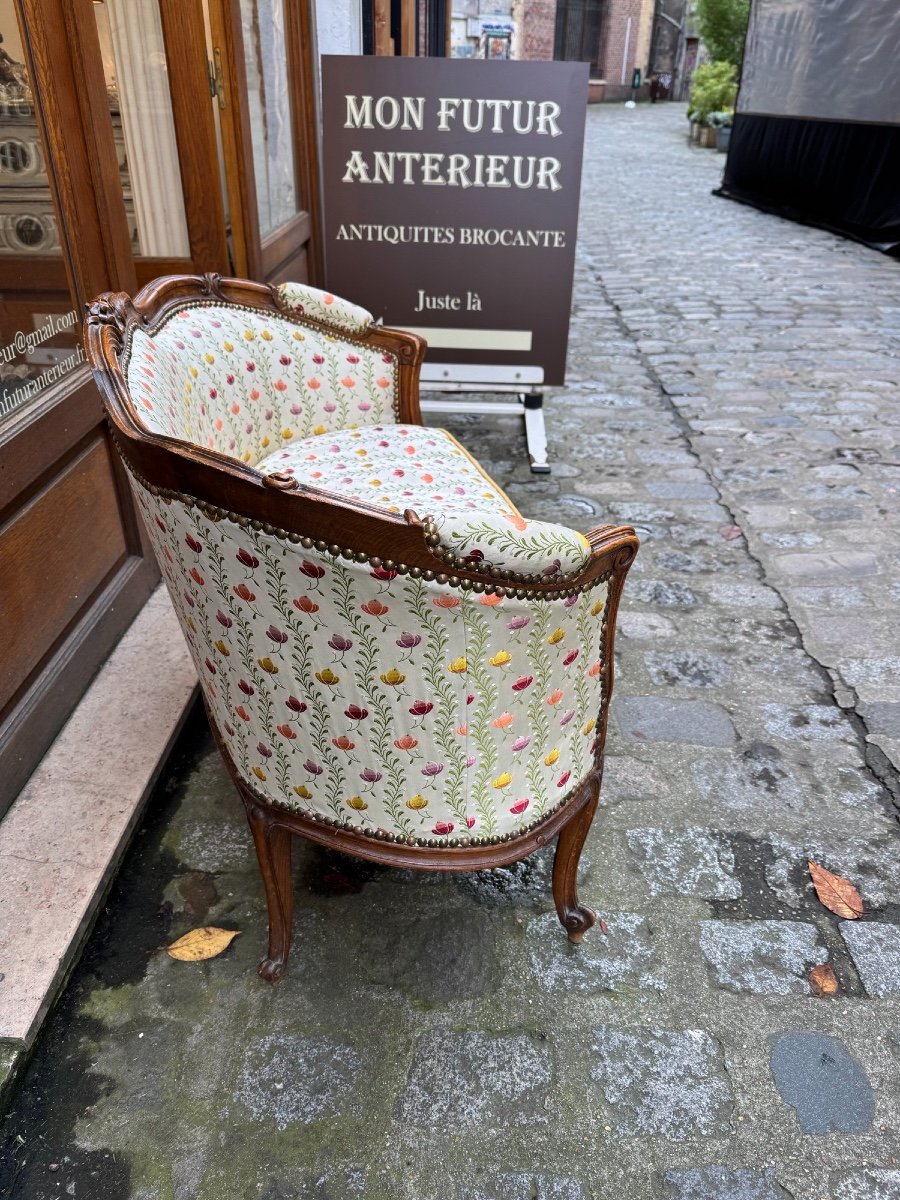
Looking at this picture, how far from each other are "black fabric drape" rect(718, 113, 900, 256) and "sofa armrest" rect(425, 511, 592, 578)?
9.53 meters

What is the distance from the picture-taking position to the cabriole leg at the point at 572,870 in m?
1.88

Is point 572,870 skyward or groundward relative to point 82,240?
groundward

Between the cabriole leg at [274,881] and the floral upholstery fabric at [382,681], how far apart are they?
2.9 inches

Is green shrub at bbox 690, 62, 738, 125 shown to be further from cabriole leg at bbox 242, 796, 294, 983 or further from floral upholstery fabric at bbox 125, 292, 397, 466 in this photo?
cabriole leg at bbox 242, 796, 294, 983

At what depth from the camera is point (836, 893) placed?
214cm

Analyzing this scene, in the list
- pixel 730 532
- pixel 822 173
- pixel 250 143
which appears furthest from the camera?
pixel 822 173

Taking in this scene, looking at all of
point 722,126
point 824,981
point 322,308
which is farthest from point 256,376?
point 722,126

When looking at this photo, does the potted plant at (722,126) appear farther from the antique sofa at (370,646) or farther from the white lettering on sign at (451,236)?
the antique sofa at (370,646)

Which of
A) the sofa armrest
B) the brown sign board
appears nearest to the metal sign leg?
the brown sign board

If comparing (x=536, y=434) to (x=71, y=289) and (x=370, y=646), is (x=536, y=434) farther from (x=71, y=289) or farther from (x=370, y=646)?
(x=370, y=646)

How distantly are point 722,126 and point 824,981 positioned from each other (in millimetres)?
18693

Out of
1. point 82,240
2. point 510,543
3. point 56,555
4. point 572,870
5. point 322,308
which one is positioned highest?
point 82,240

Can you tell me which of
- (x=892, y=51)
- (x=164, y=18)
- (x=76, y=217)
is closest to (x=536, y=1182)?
(x=76, y=217)

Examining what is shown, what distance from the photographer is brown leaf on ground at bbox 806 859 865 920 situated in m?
2.09
